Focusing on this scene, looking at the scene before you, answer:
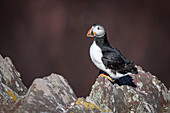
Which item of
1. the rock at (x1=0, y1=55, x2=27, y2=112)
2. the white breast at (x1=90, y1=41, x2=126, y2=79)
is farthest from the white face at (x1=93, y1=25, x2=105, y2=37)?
the rock at (x1=0, y1=55, x2=27, y2=112)

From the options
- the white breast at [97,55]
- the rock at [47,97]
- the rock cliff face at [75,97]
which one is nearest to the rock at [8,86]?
the rock cliff face at [75,97]

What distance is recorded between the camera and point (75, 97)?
3.70 metres

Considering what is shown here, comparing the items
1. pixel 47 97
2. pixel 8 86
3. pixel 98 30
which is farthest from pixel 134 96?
pixel 8 86

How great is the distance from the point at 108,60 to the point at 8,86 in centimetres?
178

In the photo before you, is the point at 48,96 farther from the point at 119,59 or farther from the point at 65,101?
the point at 119,59

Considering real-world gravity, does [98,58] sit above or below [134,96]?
above

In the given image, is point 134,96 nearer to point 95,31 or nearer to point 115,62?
point 115,62

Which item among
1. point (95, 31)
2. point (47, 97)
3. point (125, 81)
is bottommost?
point (125, 81)

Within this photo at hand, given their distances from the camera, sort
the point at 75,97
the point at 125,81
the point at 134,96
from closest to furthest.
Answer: the point at 75,97 → the point at 134,96 → the point at 125,81

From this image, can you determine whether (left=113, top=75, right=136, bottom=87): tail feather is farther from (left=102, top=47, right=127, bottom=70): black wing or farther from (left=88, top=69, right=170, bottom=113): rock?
(left=102, top=47, right=127, bottom=70): black wing

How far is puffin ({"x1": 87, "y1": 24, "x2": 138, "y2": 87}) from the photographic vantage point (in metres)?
4.23

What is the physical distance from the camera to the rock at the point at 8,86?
3184mm

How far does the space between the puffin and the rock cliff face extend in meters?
0.23

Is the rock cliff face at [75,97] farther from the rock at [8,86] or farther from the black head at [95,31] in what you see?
the black head at [95,31]
